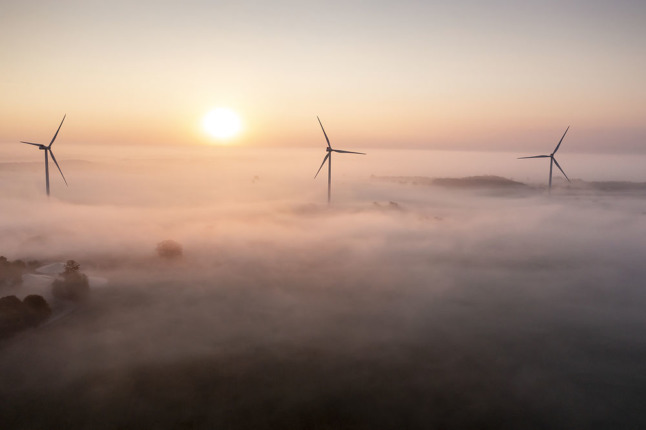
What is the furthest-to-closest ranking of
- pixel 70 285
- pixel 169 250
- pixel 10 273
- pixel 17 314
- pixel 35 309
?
pixel 169 250, pixel 10 273, pixel 70 285, pixel 35 309, pixel 17 314

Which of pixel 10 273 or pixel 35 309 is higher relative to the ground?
pixel 10 273

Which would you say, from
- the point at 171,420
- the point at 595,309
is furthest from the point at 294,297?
the point at 595,309

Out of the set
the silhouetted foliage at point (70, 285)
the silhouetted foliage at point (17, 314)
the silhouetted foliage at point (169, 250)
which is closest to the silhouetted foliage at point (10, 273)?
the silhouetted foliage at point (70, 285)

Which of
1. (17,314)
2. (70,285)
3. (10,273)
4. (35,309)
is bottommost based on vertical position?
(35,309)

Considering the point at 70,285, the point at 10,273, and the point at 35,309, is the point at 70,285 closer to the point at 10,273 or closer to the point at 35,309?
the point at 35,309

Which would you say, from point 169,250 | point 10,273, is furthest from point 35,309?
point 169,250

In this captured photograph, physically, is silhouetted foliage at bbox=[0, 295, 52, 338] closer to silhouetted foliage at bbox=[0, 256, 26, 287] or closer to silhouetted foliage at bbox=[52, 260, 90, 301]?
silhouetted foliage at bbox=[52, 260, 90, 301]
